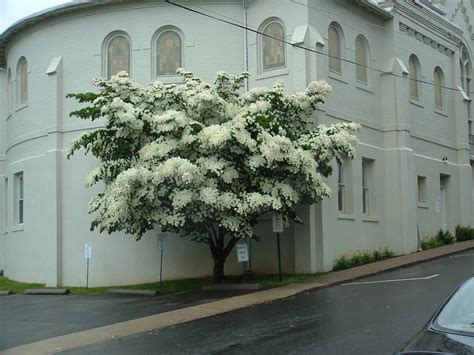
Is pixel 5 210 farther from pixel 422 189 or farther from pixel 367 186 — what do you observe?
pixel 422 189

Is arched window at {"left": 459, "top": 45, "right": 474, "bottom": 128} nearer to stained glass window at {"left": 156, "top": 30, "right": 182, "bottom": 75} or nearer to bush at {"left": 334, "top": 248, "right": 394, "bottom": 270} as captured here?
bush at {"left": 334, "top": 248, "right": 394, "bottom": 270}

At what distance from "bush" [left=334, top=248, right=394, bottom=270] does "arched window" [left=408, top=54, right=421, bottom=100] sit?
6555 millimetres

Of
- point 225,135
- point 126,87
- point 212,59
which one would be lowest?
point 225,135

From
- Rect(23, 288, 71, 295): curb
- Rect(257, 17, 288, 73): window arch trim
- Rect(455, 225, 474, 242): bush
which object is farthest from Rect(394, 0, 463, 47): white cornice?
Rect(23, 288, 71, 295): curb

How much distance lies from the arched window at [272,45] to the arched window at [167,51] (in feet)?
8.82

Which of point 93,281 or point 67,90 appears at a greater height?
point 67,90

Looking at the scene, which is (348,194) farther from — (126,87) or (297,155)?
(126,87)

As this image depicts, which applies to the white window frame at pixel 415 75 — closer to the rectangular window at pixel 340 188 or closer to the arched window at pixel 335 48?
the arched window at pixel 335 48

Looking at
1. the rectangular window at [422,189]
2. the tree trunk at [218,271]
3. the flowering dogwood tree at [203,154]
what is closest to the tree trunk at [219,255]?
the tree trunk at [218,271]

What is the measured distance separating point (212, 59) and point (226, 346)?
43.0 feet

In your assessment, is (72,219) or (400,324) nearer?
(400,324)

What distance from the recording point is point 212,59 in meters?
21.8

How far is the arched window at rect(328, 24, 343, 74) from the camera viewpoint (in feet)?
72.6

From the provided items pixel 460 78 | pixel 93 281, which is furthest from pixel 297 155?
pixel 460 78
